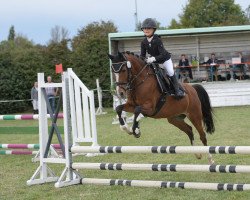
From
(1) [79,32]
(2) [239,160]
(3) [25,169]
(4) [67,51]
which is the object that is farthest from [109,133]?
(1) [79,32]

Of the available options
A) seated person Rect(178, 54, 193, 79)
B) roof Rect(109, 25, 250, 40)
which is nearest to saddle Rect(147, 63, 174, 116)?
seated person Rect(178, 54, 193, 79)

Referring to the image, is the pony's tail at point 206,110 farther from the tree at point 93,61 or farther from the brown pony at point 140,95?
the tree at point 93,61

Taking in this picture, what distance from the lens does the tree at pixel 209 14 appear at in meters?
55.5

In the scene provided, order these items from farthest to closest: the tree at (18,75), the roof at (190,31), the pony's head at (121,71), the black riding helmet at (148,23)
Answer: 1. the tree at (18,75)
2. the roof at (190,31)
3. the black riding helmet at (148,23)
4. the pony's head at (121,71)

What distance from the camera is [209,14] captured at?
188 feet

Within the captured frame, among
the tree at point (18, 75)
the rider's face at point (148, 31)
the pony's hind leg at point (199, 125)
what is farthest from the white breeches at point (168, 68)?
the tree at point (18, 75)

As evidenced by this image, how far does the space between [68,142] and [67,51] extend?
901 inches

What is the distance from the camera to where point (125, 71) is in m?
7.17

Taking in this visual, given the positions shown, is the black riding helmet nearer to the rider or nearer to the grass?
the rider

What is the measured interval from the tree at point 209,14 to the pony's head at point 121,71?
160 ft

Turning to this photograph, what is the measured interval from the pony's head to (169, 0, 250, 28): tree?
160 ft

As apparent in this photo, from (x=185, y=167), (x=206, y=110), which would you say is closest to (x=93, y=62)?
(x=206, y=110)

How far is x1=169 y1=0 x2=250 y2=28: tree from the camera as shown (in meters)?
55.5

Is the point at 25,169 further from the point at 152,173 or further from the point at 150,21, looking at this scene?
the point at 150,21
